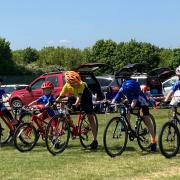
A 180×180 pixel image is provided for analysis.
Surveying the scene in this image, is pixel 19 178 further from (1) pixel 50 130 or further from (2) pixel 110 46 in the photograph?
(2) pixel 110 46

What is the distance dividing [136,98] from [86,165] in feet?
6.39

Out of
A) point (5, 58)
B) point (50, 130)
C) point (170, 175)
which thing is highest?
point (5, 58)

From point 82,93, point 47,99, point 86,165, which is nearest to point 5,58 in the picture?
point 47,99

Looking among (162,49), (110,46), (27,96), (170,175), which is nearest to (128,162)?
(170,175)

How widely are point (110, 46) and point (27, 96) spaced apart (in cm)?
5240

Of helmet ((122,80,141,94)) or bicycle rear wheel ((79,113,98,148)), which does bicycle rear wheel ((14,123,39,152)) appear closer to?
bicycle rear wheel ((79,113,98,148))

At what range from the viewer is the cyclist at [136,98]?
10.6 meters

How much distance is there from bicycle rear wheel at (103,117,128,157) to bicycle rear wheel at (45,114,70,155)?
101 cm

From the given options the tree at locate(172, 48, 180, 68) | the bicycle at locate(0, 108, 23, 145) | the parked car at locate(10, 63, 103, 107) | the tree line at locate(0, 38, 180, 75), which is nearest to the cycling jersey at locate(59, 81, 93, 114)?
the bicycle at locate(0, 108, 23, 145)

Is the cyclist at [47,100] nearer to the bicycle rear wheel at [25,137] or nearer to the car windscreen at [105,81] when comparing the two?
the bicycle rear wheel at [25,137]

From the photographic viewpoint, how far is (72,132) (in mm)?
11164

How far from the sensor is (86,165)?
31.1 ft

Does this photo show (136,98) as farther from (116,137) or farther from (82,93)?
(82,93)

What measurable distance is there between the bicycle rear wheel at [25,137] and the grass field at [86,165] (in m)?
0.14
